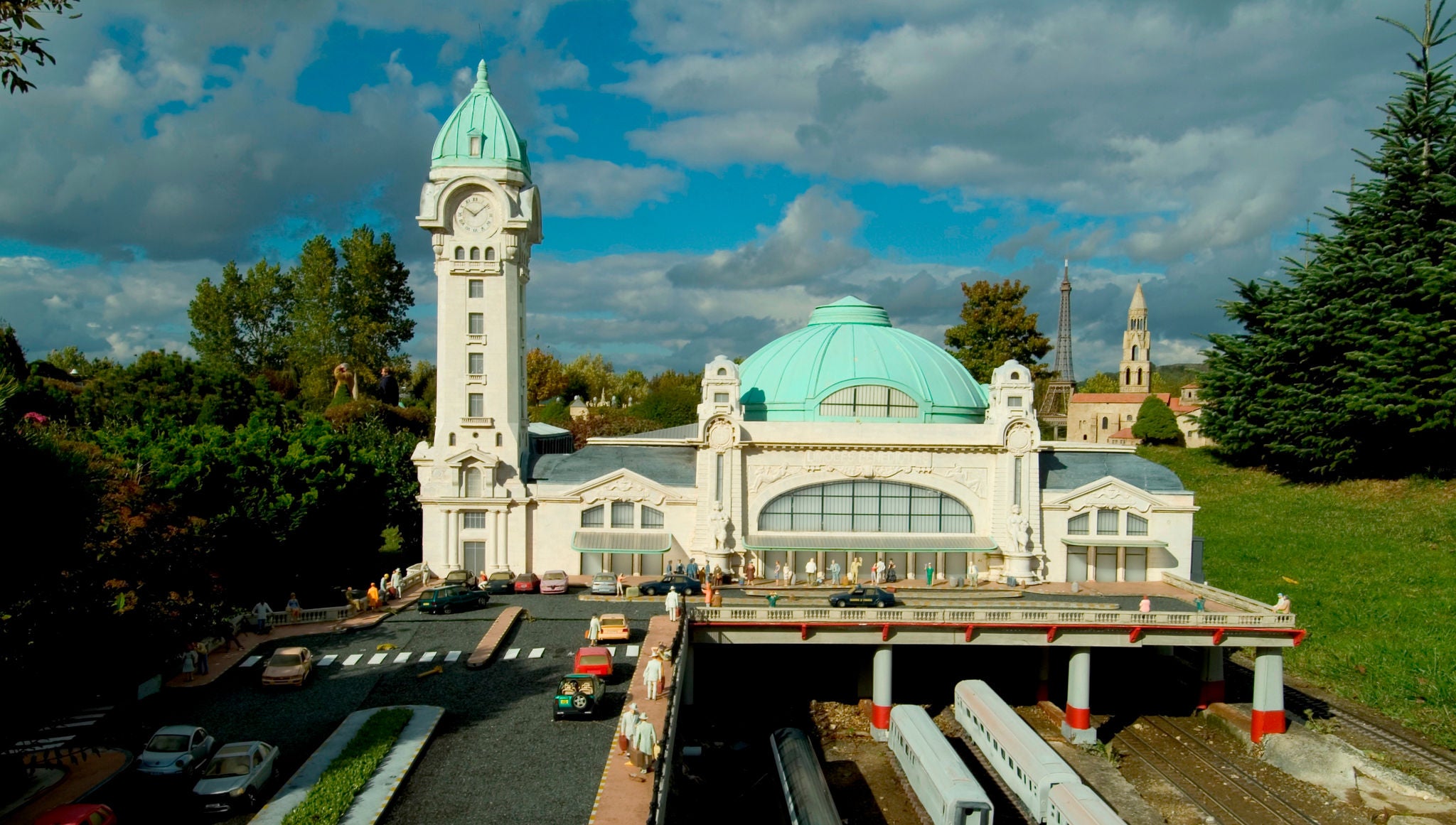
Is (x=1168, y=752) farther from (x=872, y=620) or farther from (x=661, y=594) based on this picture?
(x=661, y=594)

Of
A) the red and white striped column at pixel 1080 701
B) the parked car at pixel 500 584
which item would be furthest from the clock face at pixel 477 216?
the red and white striped column at pixel 1080 701

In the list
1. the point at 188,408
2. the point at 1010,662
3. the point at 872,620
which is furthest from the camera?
the point at 188,408

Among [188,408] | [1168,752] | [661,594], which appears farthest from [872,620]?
[188,408]

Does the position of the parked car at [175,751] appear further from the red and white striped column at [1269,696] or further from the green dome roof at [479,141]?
the red and white striped column at [1269,696]

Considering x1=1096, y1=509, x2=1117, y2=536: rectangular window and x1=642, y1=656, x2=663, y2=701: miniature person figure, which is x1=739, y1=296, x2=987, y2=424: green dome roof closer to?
x1=1096, y1=509, x2=1117, y2=536: rectangular window

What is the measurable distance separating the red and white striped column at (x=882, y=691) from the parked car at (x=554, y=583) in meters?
16.0

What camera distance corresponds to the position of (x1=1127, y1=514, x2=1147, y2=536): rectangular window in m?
53.0

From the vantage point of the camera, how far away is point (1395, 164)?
227 feet

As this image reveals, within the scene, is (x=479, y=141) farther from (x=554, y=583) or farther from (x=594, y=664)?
(x=594, y=664)

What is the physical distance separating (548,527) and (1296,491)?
197ft

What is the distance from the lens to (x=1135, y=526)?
53.2 m

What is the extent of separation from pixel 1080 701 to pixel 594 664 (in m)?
22.7

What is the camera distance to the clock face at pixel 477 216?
53406 millimetres

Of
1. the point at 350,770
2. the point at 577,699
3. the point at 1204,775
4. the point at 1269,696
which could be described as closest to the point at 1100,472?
the point at 1269,696
